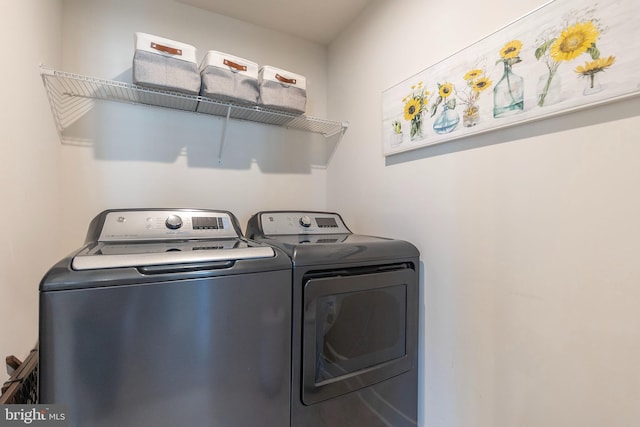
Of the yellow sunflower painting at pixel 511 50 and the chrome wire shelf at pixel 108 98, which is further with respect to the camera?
the chrome wire shelf at pixel 108 98

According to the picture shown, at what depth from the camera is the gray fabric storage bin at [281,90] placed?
1591 mm

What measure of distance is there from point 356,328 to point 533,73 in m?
1.10

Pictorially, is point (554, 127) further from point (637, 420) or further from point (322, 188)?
point (322, 188)

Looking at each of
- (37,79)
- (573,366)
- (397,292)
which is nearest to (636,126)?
(573,366)

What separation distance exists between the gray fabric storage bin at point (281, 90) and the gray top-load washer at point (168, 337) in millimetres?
945

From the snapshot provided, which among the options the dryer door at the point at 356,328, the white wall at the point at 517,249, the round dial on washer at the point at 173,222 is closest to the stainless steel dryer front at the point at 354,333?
the dryer door at the point at 356,328

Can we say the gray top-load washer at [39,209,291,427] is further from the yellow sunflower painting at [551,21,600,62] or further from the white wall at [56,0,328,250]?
the yellow sunflower painting at [551,21,600,62]

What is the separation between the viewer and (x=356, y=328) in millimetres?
1189

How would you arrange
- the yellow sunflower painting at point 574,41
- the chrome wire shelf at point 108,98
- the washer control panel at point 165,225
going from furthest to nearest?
the chrome wire shelf at point 108,98, the washer control panel at point 165,225, the yellow sunflower painting at point 574,41

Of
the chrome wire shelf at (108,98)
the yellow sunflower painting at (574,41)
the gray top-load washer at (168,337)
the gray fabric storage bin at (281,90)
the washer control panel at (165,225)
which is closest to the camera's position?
the gray top-load washer at (168,337)

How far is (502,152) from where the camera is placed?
1073 millimetres

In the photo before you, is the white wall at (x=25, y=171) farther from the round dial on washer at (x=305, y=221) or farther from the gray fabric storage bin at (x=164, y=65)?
the round dial on washer at (x=305, y=221)

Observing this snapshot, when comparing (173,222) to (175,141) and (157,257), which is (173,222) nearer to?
(157,257)

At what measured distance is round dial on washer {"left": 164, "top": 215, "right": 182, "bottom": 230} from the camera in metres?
1.30
